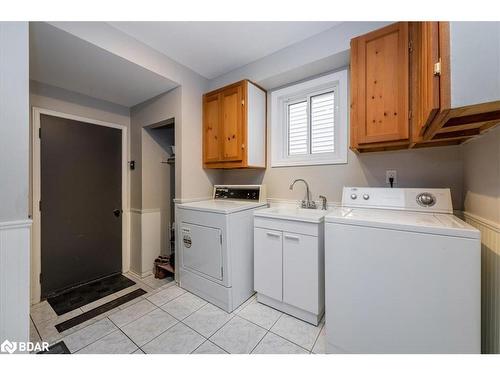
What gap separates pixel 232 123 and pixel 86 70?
57.8 inches

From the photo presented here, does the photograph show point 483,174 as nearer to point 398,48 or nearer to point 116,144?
point 398,48

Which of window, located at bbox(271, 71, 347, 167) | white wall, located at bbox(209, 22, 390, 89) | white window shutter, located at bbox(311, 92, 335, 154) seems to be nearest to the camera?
white wall, located at bbox(209, 22, 390, 89)

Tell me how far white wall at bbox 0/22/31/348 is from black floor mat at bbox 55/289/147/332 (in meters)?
0.69

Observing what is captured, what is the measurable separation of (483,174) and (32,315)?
3665mm

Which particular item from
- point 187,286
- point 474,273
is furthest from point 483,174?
point 187,286

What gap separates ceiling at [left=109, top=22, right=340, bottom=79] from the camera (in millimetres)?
1670

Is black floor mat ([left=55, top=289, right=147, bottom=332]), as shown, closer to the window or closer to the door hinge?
the window

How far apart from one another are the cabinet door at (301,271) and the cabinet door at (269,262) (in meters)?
0.05

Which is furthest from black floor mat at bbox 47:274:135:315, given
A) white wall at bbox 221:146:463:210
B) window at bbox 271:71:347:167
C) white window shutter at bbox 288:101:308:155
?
white window shutter at bbox 288:101:308:155

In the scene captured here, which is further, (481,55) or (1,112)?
(1,112)

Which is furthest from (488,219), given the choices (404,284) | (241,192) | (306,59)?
(241,192)

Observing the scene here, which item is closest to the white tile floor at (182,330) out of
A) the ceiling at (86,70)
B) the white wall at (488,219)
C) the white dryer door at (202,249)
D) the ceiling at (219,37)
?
the white dryer door at (202,249)

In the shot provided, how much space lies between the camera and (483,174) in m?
1.17

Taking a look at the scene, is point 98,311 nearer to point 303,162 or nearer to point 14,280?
point 14,280
